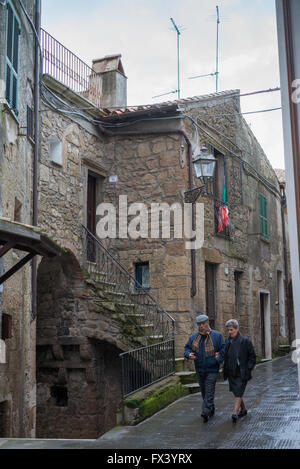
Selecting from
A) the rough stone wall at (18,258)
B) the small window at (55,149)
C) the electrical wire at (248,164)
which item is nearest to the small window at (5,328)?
the rough stone wall at (18,258)

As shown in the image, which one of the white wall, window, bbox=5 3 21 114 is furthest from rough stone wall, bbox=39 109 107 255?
the white wall

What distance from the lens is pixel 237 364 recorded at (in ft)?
23.5

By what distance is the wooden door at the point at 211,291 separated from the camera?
41.8ft

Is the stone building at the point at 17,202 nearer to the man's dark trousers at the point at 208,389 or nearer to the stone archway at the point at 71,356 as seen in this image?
the stone archway at the point at 71,356

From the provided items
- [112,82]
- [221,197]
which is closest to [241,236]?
[221,197]

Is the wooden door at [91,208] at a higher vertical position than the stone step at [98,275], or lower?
higher

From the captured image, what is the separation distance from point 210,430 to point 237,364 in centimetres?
93

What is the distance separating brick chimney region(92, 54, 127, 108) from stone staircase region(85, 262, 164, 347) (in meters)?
5.01

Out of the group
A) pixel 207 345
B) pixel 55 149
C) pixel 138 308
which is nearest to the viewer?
pixel 207 345

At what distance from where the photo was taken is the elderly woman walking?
712cm

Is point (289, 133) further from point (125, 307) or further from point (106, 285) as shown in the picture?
point (106, 285)

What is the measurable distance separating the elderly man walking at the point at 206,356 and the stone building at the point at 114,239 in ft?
9.41
